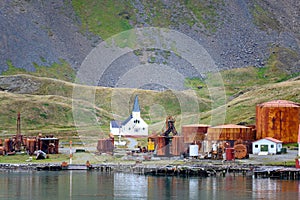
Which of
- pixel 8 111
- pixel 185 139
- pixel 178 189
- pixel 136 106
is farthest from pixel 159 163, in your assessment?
pixel 8 111

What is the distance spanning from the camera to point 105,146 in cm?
12794

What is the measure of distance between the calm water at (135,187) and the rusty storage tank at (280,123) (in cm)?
2354

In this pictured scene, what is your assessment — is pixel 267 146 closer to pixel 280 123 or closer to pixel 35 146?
pixel 280 123

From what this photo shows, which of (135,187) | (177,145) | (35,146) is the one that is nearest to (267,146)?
(177,145)

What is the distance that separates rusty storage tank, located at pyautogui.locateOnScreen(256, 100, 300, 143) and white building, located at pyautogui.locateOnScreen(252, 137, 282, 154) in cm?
432

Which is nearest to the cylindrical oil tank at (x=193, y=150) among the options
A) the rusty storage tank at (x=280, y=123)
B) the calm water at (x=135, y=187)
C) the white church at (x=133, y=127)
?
the rusty storage tank at (x=280, y=123)

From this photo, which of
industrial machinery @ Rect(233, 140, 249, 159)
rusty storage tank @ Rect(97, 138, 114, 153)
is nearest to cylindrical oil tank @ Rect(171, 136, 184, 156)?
rusty storage tank @ Rect(97, 138, 114, 153)

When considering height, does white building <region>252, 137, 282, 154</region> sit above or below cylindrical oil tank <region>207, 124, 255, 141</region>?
below

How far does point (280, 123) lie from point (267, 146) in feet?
22.3

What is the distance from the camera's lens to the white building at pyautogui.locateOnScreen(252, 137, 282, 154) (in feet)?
389

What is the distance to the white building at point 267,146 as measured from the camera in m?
118

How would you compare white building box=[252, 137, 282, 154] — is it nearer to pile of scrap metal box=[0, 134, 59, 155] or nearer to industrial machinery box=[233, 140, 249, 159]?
industrial machinery box=[233, 140, 249, 159]

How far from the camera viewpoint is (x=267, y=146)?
119250 millimetres

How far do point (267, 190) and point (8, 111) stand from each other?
8990cm
